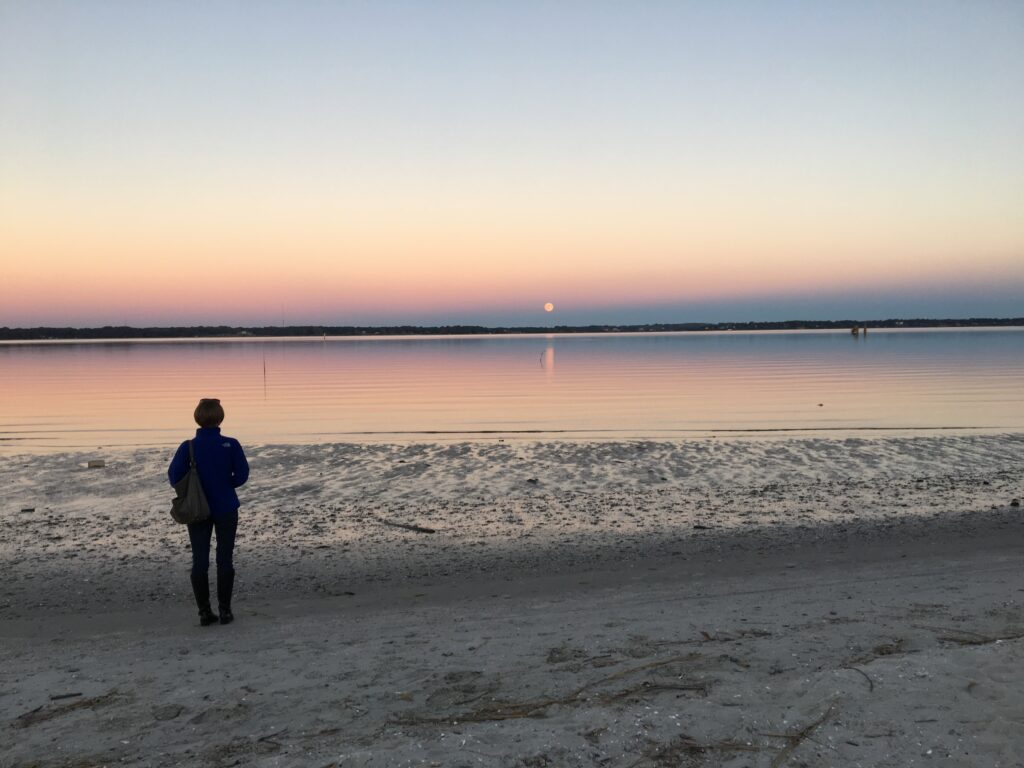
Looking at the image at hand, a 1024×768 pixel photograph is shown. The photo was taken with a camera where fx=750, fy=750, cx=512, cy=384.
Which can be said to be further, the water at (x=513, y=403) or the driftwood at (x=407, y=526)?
the water at (x=513, y=403)

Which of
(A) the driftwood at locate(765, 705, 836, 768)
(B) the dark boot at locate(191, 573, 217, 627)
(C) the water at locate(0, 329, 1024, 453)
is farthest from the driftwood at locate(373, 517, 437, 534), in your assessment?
(C) the water at locate(0, 329, 1024, 453)

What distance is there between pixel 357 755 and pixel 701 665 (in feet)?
Answer: 9.21

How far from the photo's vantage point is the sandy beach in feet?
16.2

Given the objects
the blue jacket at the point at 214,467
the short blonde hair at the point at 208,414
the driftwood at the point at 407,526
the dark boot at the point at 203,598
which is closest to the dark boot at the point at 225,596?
the dark boot at the point at 203,598

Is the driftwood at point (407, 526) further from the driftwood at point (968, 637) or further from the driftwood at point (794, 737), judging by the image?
the driftwood at point (794, 737)

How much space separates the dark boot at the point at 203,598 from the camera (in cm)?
758

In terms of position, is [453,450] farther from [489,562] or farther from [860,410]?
[860,410]

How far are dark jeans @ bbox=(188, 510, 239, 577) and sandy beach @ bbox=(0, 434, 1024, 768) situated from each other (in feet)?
2.05

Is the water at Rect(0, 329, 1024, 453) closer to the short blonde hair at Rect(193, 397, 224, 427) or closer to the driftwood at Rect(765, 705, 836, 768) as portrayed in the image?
the short blonde hair at Rect(193, 397, 224, 427)

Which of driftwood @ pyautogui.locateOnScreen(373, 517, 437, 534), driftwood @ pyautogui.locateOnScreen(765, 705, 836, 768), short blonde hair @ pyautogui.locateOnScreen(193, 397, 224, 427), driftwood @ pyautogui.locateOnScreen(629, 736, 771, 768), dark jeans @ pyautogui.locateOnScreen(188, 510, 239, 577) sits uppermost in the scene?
short blonde hair @ pyautogui.locateOnScreen(193, 397, 224, 427)

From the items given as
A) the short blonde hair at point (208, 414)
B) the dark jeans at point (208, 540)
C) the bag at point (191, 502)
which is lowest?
the dark jeans at point (208, 540)

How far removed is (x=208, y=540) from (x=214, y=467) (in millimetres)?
804

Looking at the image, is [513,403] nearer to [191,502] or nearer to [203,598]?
[203,598]

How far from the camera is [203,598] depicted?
761 cm
